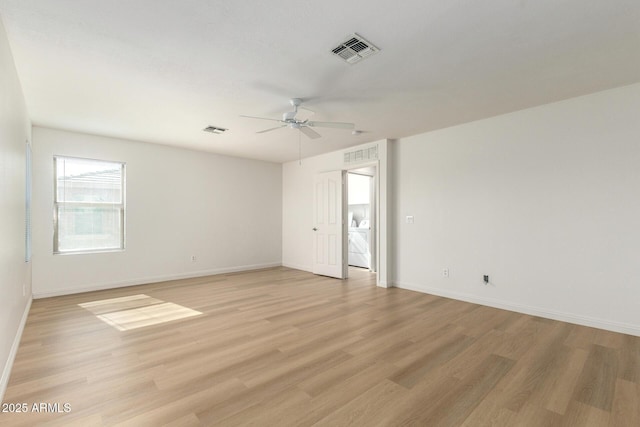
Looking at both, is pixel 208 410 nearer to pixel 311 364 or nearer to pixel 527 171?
pixel 311 364

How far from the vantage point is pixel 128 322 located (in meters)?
3.56

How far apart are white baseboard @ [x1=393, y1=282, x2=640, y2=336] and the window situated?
5415 millimetres

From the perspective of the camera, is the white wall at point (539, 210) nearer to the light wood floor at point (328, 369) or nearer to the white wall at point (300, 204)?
the light wood floor at point (328, 369)

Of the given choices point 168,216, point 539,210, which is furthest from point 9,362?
point 539,210

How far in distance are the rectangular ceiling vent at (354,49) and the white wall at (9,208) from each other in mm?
2436

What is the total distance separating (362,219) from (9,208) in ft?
22.5

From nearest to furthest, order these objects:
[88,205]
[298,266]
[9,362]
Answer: [9,362] < [88,205] < [298,266]

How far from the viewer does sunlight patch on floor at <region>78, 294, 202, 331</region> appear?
11.7 ft

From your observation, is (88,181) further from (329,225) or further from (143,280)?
(329,225)

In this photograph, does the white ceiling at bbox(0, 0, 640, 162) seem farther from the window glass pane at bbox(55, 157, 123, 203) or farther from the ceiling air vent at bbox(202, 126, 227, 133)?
the window glass pane at bbox(55, 157, 123, 203)

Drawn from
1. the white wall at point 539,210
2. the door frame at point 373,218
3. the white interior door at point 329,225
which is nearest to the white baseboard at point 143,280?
the white interior door at point 329,225

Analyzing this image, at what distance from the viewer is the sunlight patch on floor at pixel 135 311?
140 inches

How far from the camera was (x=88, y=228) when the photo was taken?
513cm

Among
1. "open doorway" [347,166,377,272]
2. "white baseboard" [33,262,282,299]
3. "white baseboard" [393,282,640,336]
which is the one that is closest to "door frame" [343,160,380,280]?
"open doorway" [347,166,377,272]
